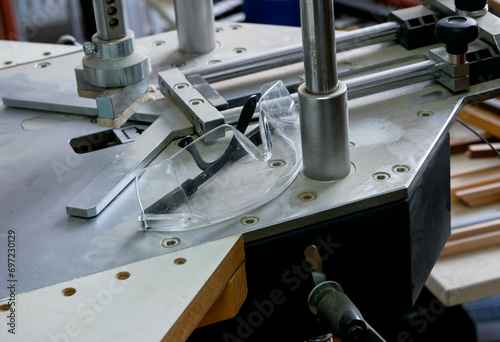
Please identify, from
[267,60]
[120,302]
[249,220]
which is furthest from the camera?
[267,60]

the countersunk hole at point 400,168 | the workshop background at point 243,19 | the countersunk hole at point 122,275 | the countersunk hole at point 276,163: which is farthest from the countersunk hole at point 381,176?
the workshop background at point 243,19

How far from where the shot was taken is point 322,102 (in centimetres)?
95

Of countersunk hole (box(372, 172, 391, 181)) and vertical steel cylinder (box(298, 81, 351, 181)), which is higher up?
vertical steel cylinder (box(298, 81, 351, 181))

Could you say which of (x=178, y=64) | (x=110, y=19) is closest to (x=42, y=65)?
(x=178, y=64)

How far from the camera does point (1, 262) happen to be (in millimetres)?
906

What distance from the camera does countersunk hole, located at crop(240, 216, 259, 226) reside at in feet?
3.10

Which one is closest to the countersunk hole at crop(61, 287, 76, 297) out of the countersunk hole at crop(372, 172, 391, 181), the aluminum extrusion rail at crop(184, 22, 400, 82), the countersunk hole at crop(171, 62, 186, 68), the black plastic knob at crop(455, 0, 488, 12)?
the countersunk hole at crop(372, 172, 391, 181)

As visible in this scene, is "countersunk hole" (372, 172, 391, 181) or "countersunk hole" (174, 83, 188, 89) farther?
"countersunk hole" (174, 83, 188, 89)

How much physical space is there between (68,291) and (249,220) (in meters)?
0.23

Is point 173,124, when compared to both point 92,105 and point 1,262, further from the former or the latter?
point 1,262

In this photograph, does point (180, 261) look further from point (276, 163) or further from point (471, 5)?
point (471, 5)

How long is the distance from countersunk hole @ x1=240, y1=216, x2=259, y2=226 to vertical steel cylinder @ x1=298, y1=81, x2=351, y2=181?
0.12m

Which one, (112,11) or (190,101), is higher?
(112,11)

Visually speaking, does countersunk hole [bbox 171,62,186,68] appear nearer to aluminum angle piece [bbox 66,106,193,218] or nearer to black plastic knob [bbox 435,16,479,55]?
aluminum angle piece [bbox 66,106,193,218]
